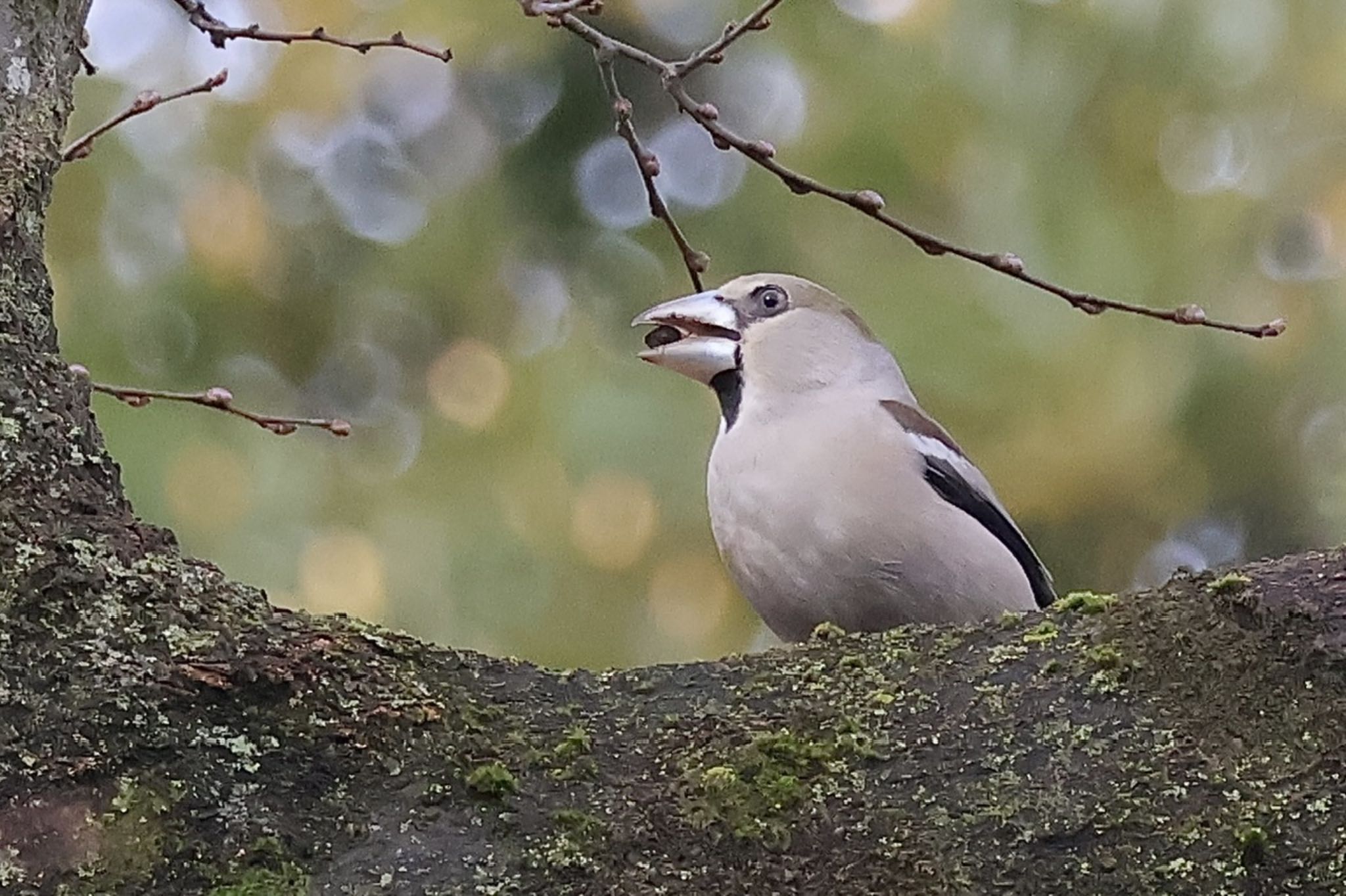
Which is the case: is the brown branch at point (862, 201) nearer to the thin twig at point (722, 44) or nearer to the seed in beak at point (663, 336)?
the thin twig at point (722, 44)

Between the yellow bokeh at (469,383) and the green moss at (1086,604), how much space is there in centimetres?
206

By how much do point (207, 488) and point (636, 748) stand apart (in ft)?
6.73

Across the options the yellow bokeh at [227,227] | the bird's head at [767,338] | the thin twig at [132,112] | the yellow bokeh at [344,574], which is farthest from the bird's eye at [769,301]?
the yellow bokeh at [227,227]

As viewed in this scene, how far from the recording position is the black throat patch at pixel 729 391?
2.45 meters

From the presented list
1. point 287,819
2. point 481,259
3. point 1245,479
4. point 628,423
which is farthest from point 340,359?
point 287,819

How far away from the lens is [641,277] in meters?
3.43

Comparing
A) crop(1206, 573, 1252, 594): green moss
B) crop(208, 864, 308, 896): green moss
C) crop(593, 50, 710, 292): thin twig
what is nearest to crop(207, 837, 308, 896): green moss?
crop(208, 864, 308, 896): green moss

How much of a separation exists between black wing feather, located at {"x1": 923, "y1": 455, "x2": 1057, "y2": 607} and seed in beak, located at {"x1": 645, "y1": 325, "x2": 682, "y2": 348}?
0.51 meters

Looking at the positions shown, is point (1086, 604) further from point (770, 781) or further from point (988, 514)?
point (988, 514)

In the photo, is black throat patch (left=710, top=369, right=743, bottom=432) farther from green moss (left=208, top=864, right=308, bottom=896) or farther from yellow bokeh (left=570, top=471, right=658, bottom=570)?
green moss (left=208, top=864, right=308, bottom=896)

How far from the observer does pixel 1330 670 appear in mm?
1223

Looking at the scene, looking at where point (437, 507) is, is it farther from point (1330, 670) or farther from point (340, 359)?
point (1330, 670)

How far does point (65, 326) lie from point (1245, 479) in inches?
92.5

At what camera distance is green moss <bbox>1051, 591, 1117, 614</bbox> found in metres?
1.36
